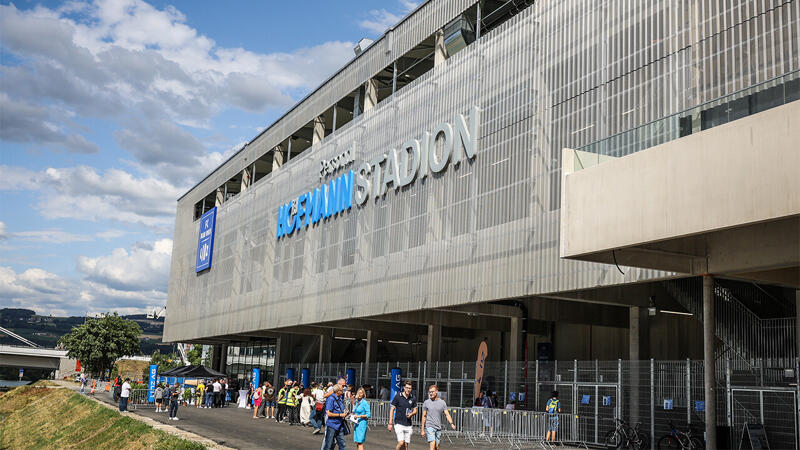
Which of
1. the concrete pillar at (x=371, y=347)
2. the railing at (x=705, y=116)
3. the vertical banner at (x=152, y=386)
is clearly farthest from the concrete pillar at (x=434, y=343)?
the railing at (x=705, y=116)

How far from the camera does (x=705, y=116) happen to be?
16.0 m

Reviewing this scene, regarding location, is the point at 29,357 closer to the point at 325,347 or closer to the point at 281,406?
the point at 325,347

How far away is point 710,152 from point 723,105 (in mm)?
1135

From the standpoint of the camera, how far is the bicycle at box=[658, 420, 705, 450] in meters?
21.8

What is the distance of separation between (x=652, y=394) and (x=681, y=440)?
74.1 inches

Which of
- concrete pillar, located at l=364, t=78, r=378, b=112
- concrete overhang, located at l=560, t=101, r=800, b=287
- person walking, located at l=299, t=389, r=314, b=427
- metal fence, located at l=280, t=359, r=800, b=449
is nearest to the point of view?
concrete overhang, located at l=560, t=101, r=800, b=287

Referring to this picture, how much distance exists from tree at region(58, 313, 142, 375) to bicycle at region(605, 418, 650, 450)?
81.5 meters

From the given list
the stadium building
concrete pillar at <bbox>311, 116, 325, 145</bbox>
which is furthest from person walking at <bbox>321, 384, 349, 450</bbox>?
concrete pillar at <bbox>311, 116, 325, 145</bbox>

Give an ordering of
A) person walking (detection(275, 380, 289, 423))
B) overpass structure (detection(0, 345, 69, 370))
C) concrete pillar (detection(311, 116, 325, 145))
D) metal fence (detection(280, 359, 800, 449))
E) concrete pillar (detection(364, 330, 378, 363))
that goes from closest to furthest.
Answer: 1. metal fence (detection(280, 359, 800, 449))
2. person walking (detection(275, 380, 289, 423))
3. concrete pillar (detection(364, 330, 378, 363))
4. concrete pillar (detection(311, 116, 325, 145))
5. overpass structure (detection(0, 345, 69, 370))

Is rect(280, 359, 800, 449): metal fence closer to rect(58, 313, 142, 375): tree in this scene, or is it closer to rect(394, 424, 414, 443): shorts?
rect(394, 424, 414, 443): shorts

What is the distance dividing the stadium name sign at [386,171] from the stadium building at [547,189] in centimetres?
12

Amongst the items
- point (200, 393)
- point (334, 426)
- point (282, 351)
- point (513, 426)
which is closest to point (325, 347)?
point (282, 351)

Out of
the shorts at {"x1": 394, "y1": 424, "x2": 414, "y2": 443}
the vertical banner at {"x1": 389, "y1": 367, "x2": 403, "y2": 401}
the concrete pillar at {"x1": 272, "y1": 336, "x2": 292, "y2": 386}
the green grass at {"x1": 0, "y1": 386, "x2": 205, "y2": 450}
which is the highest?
the concrete pillar at {"x1": 272, "y1": 336, "x2": 292, "y2": 386}

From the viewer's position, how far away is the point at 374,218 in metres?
38.3
